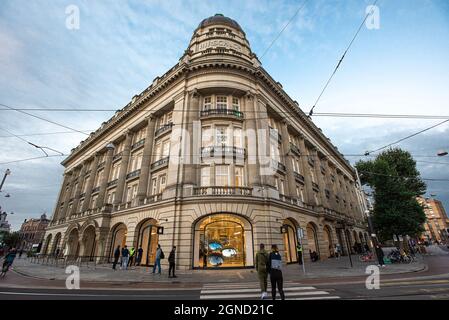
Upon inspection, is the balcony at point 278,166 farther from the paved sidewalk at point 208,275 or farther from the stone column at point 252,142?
the paved sidewalk at point 208,275

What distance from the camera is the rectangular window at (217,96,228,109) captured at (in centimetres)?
2227

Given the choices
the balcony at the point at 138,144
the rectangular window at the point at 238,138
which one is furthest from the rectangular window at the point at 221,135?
the balcony at the point at 138,144

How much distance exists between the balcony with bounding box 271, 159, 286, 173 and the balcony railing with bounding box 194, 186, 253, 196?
15.6 ft

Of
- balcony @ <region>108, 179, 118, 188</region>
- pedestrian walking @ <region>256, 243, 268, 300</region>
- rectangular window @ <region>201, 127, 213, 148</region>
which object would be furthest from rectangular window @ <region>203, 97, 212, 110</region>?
pedestrian walking @ <region>256, 243, 268, 300</region>

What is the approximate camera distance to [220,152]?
19.6m

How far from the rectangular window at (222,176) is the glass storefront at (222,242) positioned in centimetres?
281

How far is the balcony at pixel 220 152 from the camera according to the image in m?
19.5

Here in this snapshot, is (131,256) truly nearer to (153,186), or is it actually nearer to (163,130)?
(153,186)

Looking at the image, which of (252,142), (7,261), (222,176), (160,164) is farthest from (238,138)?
(7,261)

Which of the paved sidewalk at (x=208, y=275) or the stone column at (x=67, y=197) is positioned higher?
the stone column at (x=67, y=197)

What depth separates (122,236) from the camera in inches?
967
